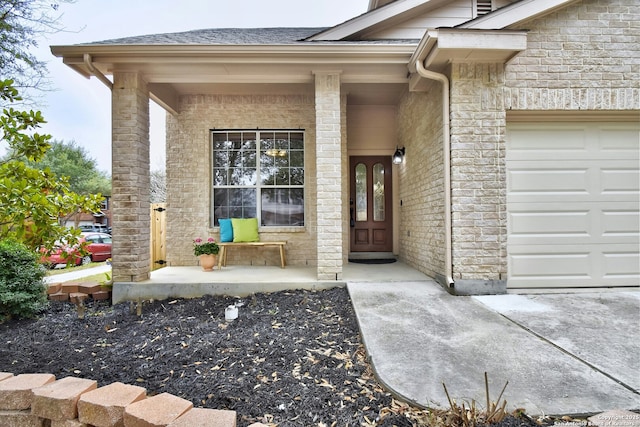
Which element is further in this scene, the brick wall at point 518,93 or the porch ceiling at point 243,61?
the porch ceiling at point 243,61

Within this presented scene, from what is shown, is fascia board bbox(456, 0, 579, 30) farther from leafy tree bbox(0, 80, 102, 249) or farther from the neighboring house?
leafy tree bbox(0, 80, 102, 249)

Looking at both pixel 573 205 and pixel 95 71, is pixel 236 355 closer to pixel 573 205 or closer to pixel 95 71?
pixel 95 71

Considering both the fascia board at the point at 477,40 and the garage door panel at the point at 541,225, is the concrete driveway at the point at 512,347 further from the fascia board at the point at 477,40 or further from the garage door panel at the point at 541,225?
the fascia board at the point at 477,40

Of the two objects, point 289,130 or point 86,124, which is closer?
point 289,130

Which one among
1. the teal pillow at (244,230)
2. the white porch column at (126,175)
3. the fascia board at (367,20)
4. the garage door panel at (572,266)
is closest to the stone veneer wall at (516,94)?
the garage door panel at (572,266)

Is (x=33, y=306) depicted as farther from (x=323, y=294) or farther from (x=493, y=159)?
(x=493, y=159)

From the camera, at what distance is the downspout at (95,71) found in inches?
152

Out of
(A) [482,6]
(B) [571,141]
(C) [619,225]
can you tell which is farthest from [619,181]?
(A) [482,6]

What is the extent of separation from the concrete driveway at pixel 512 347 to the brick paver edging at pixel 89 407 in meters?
1.11

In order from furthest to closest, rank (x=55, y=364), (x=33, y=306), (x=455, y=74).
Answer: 1. (x=455, y=74)
2. (x=33, y=306)
3. (x=55, y=364)

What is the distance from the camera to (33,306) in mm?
3459

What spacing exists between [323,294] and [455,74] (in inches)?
120

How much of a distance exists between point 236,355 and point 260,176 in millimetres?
3853

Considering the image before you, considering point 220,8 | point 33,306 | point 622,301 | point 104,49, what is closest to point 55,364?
point 33,306
